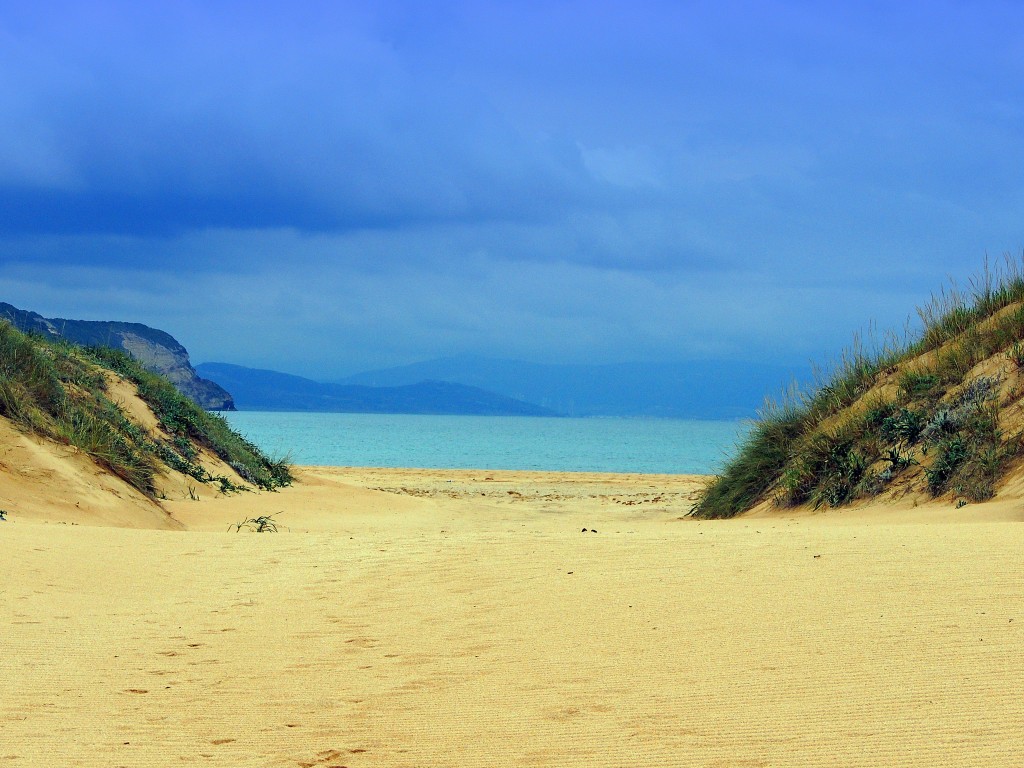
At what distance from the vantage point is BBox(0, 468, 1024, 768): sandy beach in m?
3.71

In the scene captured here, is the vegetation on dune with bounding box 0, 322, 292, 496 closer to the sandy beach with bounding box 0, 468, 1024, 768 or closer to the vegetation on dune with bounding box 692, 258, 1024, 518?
the sandy beach with bounding box 0, 468, 1024, 768

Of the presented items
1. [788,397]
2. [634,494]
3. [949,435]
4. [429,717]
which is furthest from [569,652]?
[634,494]

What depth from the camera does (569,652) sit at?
4934 mm

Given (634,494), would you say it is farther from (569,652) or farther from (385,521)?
(569,652)

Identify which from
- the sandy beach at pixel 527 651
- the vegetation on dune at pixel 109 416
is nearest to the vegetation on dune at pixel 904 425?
the sandy beach at pixel 527 651

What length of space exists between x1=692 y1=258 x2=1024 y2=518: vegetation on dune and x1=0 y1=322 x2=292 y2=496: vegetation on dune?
8.45 meters

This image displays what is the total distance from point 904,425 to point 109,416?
11.9 metres

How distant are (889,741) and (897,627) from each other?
1374 millimetres

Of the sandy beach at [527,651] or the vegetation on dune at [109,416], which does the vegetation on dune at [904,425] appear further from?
the vegetation on dune at [109,416]

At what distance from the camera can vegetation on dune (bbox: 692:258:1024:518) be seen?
11555 millimetres

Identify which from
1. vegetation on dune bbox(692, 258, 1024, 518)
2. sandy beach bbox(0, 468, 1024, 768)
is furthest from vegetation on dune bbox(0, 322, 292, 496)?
vegetation on dune bbox(692, 258, 1024, 518)

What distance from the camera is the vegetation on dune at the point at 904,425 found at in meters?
11.6

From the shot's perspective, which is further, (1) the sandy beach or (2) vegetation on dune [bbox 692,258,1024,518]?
(2) vegetation on dune [bbox 692,258,1024,518]

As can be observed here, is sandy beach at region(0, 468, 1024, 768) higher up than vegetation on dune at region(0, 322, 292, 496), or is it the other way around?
vegetation on dune at region(0, 322, 292, 496)
